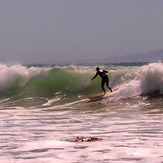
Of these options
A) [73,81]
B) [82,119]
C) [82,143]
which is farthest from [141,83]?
[82,143]

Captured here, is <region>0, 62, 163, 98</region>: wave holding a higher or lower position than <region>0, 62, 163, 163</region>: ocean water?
higher

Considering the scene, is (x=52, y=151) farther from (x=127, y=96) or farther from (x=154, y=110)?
(x=127, y=96)

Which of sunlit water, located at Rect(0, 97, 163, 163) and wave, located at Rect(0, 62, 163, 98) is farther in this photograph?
wave, located at Rect(0, 62, 163, 98)

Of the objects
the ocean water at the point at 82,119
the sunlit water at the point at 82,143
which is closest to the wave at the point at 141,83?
the ocean water at the point at 82,119

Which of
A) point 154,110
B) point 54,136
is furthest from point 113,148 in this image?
point 154,110

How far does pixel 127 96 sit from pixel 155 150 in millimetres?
11955

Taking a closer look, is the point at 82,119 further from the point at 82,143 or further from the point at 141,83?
the point at 141,83

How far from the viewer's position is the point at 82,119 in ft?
41.8

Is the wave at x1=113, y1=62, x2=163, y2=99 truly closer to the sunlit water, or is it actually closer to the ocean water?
the ocean water

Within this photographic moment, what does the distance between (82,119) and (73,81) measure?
11.9 metres

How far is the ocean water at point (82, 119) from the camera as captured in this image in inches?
283

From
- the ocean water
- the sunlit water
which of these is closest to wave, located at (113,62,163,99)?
the ocean water

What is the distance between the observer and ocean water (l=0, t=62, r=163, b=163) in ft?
23.6

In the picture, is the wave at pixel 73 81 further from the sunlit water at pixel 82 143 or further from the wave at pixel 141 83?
the sunlit water at pixel 82 143
